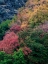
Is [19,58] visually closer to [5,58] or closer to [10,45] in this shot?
[5,58]

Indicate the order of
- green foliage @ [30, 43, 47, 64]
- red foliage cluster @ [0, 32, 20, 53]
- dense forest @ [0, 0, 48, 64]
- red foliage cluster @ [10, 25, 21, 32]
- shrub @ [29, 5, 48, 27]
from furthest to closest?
red foliage cluster @ [10, 25, 21, 32] → shrub @ [29, 5, 48, 27] → red foliage cluster @ [0, 32, 20, 53] → green foliage @ [30, 43, 47, 64] → dense forest @ [0, 0, 48, 64]

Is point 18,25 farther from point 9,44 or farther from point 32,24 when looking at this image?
point 9,44

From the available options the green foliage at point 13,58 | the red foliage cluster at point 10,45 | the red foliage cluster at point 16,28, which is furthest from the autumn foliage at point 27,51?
the red foliage cluster at point 16,28

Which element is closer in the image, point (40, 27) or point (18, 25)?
point (40, 27)

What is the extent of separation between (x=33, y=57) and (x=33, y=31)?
10.00 ft

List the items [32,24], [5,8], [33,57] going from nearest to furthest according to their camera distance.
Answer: [33,57] < [32,24] < [5,8]

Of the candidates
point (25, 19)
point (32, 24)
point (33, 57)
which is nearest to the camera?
point (33, 57)

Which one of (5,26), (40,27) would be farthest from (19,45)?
(5,26)

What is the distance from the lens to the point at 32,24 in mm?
32406

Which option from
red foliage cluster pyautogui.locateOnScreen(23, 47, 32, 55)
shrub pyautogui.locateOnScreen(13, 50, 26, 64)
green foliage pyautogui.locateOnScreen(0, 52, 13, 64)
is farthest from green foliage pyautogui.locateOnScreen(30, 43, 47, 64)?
green foliage pyautogui.locateOnScreen(0, 52, 13, 64)

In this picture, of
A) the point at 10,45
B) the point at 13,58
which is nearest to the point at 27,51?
the point at 13,58

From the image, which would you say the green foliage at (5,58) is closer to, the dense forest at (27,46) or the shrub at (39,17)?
the dense forest at (27,46)

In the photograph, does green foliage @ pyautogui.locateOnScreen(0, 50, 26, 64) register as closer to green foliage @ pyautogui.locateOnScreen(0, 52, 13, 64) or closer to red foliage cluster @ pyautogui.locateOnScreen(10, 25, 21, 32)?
green foliage @ pyautogui.locateOnScreen(0, 52, 13, 64)

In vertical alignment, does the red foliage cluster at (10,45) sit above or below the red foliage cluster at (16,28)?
above
